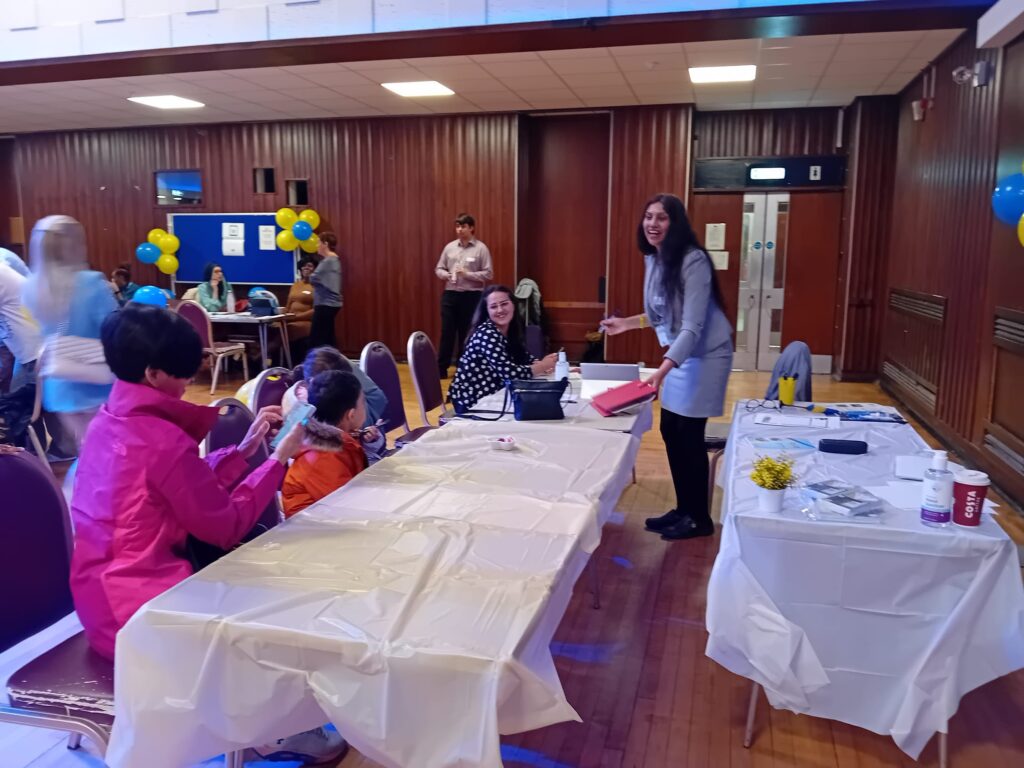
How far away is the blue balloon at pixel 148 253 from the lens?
9.63 meters

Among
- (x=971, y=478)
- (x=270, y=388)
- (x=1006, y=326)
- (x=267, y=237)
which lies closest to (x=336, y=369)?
(x=270, y=388)

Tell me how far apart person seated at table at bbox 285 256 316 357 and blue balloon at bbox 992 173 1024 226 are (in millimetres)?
6469

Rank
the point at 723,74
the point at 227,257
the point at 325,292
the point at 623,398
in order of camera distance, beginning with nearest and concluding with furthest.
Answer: the point at 623,398 < the point at 723,74 < the point at 325,292 < the point at 227,257

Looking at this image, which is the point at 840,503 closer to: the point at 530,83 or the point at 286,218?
the point at 530,83

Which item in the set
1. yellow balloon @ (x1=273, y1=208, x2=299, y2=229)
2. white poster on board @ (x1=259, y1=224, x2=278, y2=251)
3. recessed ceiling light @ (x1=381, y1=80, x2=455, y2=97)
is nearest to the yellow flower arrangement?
recessed ceiling light @ (x1=381, y1=80, x2=455, y2=97)

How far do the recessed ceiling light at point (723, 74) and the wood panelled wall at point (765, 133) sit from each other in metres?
1.43

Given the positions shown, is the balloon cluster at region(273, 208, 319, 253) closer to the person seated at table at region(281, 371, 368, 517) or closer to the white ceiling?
the white ceiling

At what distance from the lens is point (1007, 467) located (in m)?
4.23

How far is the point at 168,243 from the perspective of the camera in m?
9.68

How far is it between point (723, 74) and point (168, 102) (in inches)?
224

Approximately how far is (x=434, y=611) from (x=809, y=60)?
20.1ft

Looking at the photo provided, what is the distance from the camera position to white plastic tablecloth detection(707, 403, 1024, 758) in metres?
1.91

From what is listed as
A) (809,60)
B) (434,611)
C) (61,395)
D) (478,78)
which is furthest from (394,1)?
(434,611)

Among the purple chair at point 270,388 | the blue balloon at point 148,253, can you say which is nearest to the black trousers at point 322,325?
the blue balloon at point 148,253
